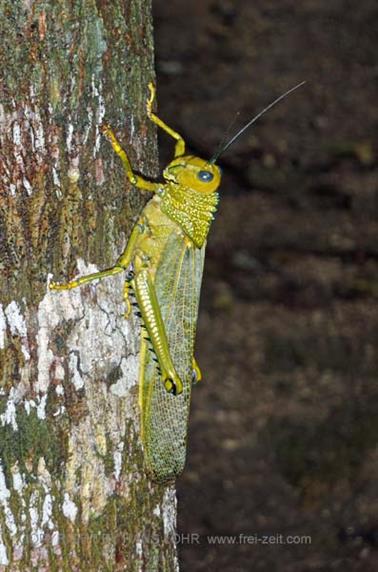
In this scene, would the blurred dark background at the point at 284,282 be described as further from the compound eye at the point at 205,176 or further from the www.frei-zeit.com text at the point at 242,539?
the compound eye at the point at 205,176

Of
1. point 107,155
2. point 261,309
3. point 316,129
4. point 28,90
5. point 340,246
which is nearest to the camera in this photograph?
point 28,90

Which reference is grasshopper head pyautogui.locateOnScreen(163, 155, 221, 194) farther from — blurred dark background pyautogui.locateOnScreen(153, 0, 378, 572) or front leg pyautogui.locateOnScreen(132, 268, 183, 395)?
blurred dark background pyautogui.locateOnScreen(153, 0, 378, 572)

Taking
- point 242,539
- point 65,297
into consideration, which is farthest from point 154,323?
point 242,539

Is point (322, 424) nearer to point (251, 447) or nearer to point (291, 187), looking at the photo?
point (251, 447)

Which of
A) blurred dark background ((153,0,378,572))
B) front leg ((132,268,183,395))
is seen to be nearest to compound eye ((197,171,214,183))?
front leg ((132,268,183,395))


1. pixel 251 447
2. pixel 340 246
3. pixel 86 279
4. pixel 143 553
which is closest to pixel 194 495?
pixel 251 447

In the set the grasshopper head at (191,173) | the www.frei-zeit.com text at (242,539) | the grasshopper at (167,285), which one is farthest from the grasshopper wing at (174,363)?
the www.frei-zeit.com text at (242,539)
